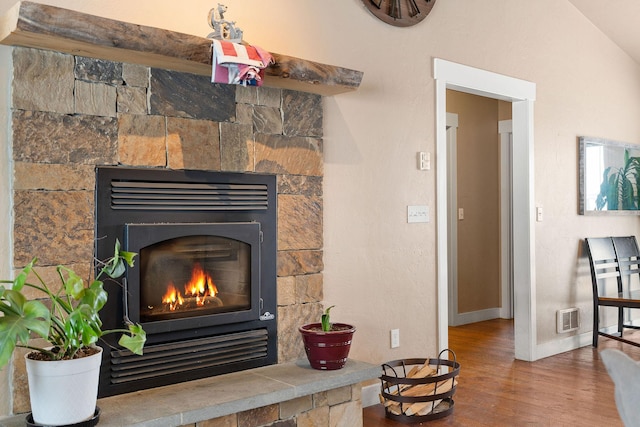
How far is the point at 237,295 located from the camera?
2.94 meters

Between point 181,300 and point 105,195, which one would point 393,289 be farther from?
point 105,195

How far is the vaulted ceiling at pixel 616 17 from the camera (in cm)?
489

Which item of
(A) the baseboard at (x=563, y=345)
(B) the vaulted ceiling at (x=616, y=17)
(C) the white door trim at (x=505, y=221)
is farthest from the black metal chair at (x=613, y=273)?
(B) the vaulted ceiling at (x=616, y=17)

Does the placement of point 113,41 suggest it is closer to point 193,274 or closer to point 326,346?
point 193,274

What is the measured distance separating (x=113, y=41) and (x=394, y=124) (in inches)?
71.1

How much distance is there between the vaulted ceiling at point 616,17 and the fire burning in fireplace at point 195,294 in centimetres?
376

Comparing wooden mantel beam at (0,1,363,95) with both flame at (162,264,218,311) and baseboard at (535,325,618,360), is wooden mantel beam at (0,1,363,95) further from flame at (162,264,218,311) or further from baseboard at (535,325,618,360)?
baseboard at (535,325,618,360)

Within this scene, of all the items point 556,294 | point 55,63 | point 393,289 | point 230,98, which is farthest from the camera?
point 556,294

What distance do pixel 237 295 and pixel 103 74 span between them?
113cm

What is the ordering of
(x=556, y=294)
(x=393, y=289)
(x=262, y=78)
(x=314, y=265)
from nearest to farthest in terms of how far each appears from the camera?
(x=262, y=78), (x=314, y=265), (x=393, y=289), (x=556, y=294)

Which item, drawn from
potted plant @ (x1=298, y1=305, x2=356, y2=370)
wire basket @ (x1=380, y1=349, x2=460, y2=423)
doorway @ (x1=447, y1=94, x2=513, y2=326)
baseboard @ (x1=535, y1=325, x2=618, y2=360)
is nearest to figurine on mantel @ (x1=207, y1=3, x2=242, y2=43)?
potted plant @ (x1=298, y1=305, x2=356, y2=370)

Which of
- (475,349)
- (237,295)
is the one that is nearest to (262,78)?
(237,295)

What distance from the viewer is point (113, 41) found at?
7.36 ft

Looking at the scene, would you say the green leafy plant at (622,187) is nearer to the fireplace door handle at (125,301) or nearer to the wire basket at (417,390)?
the wire basket at (417,390)
